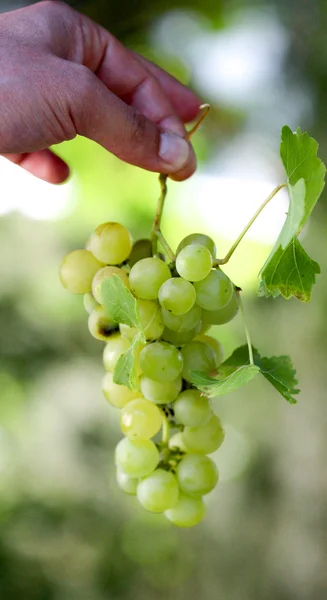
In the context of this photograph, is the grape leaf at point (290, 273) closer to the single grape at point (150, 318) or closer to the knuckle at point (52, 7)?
the single grape at point (150, 318)

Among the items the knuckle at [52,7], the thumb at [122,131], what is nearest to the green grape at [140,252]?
the thumb at [122,131]

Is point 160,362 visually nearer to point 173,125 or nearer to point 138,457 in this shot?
point 138,457

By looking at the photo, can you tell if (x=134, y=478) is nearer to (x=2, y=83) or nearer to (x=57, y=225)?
(x=2, y=83)

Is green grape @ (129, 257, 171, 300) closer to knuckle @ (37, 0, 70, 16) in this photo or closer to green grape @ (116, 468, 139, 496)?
green grape @ (116, 468, 139, 496)

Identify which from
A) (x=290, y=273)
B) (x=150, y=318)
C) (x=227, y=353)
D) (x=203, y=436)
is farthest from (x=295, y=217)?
(x=227, y=353)

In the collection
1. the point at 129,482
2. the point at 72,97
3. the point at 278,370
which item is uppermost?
the point at 72,97

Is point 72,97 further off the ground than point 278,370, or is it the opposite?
point 72,97
